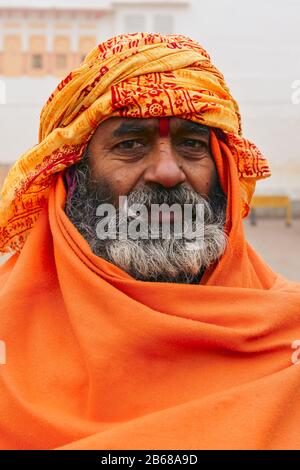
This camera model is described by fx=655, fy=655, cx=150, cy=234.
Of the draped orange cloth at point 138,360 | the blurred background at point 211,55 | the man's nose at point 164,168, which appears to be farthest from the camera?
the blurred background at point 211,55

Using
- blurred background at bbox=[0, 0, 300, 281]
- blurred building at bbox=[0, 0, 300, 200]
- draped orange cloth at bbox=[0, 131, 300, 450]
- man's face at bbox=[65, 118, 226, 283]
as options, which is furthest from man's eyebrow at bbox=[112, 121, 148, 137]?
blurred building at bbox=[0, 0, 300, 200]

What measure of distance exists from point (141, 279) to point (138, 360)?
14.1 inches

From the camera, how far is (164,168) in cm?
210

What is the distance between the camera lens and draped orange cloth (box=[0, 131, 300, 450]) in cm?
174

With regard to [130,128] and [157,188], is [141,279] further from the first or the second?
[130,128]

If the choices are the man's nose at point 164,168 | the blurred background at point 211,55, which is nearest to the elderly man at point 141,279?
the man's nose at point 164,168

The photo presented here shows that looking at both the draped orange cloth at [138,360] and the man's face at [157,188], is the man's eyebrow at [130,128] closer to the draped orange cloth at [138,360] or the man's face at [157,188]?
the man's face at [157,188]

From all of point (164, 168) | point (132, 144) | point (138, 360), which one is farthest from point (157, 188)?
point (138, 360)

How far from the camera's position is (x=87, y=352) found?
1.85 meters

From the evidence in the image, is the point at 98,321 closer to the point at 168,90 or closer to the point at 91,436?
the point at 91,436

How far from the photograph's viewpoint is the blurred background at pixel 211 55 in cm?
1698

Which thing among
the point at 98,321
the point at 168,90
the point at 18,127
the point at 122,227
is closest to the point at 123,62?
the point at 168,90

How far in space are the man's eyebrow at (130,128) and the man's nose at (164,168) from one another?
0.25 ft
